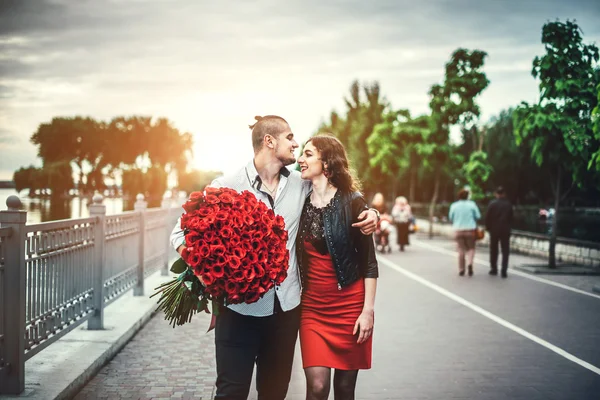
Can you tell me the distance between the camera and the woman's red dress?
4.11m

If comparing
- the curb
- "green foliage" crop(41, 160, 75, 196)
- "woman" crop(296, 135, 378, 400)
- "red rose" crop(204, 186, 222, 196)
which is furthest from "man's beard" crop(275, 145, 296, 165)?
"green foliage" crop(41, 160, 75, 196)

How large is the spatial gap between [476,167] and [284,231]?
82.5ft

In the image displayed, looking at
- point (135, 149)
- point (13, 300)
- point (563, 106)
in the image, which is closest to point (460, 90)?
point (563, 106)

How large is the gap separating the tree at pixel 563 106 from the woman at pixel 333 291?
45.3 feet

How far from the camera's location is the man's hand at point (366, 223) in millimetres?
4043

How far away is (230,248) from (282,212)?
1.90 ft

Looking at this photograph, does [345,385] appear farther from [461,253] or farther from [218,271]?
[461,253]

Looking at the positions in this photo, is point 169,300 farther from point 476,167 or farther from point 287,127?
point 476,167

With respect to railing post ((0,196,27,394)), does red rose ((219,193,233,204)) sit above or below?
above

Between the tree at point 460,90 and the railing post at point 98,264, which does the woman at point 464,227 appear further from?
the tree at point 460,90

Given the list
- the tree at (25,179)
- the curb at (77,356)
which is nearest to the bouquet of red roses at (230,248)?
the curb at (77,356)

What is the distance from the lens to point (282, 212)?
4.04 metres

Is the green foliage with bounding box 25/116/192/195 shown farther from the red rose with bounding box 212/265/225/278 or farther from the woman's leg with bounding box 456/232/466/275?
the red rose with bounding box 212/265/225/278

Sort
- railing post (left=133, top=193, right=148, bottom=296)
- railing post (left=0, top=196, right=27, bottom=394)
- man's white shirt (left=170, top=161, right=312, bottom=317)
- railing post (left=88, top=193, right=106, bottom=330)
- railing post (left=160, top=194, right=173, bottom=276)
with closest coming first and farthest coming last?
1. man's white shirt (left=170, top=161, right=312, bottom=317)
2. railing post (left=0, top=196, right=27, bottom=394)
3. railing post (left=88, top=193, right=106, bottom=330)
4. railing post (left=133, top=193, right=148, bottom=296)
5. railing post (left=160, top=194, right=173, bottom=276)
